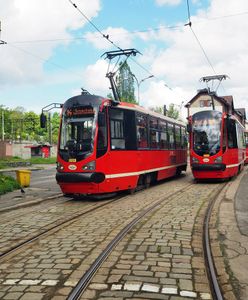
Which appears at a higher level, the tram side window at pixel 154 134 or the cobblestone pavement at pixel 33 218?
the tram side window at pixel 154 134

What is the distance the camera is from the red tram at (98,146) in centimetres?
1158

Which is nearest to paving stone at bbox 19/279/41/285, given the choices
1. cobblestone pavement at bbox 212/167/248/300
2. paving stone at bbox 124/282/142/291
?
paving stone at bbox 124/282/142/291

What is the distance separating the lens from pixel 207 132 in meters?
17.5

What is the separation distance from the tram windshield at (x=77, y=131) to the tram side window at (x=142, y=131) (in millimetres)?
2389

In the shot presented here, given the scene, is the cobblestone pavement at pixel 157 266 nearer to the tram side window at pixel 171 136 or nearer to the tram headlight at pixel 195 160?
the tram headlight at pixel 195 160

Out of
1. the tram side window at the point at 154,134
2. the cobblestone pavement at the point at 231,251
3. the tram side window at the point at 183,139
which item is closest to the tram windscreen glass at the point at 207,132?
the tram side window at the point at 154,134

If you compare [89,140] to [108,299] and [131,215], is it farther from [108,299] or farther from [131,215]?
[108,299]

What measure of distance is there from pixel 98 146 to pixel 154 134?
4845mm

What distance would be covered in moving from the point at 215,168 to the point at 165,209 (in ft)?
24.6

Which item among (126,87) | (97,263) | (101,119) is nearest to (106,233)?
(97,263)

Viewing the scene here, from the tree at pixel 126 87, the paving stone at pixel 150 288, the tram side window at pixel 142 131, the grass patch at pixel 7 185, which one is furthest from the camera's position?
the tree at pixel 126 87

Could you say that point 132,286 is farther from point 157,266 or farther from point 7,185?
point 7,185

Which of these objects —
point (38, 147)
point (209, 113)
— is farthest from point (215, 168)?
point (38, 147)

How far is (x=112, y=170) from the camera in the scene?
12.0 m
